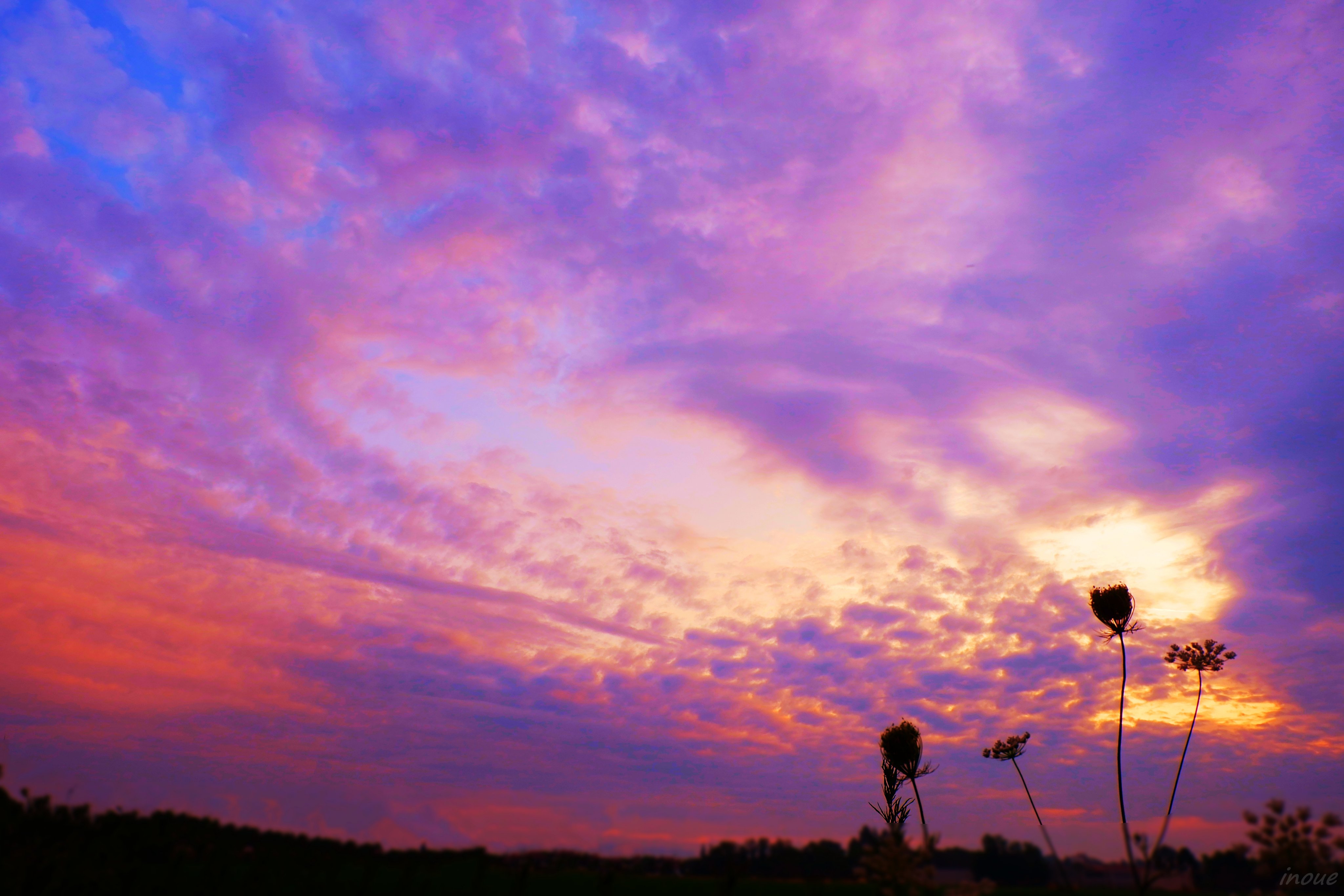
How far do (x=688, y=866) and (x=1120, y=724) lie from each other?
43.1 feet

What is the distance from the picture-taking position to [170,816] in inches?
607

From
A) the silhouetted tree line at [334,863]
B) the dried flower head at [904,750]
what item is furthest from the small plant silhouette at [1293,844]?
the dried flower head at [904,750]

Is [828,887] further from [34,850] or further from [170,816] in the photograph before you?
[34,850]

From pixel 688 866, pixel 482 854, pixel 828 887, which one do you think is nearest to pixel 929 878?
pixel 828 887

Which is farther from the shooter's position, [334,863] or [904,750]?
[904,750]

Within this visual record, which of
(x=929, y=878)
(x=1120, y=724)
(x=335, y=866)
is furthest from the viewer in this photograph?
(x=1120, y=724)

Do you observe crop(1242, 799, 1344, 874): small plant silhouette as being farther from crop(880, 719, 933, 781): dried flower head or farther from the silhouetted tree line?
crop(880, 719, 933, 781): dried flower head

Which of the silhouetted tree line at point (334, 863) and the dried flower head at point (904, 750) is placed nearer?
the silhouetted tree line at point (334, 863)

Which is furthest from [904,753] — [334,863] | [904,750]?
[334,863]

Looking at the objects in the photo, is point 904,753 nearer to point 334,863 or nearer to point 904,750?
point 904,750

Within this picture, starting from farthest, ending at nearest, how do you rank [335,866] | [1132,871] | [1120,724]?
1. [1120,724]
2. [1132,871]
3. [335,866]

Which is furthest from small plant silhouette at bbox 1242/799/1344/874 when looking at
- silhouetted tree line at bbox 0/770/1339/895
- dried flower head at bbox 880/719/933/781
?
dried flower head at bbox 880/719/933/781

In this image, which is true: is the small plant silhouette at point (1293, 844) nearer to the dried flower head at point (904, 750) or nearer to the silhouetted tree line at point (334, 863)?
the silhouetted tree line at point (334, 863)

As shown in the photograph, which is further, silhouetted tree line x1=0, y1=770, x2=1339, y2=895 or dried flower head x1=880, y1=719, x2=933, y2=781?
dried flower head x1=880, y1=719, x2=933, y2=781
